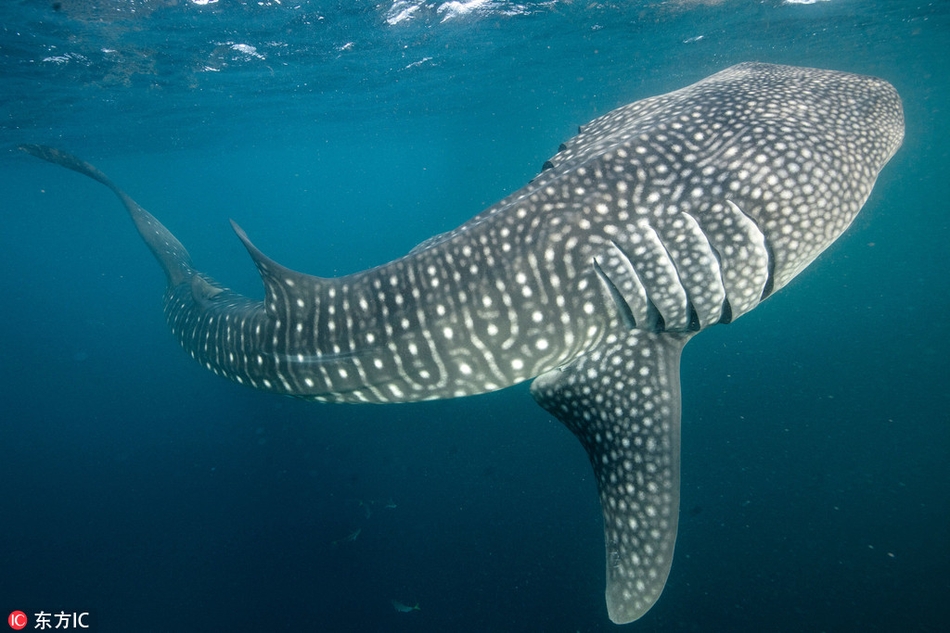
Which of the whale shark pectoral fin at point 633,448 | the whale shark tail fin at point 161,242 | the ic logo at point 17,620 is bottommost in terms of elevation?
the ic logo at point 17,620

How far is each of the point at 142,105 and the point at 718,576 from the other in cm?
2509

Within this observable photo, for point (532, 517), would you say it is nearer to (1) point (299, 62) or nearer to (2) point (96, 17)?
(2) point (96, 17)

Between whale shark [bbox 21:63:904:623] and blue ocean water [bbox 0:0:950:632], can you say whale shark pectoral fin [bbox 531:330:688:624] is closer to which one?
whale shark [bbox 21:63:904:623]

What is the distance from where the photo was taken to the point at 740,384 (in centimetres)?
1027

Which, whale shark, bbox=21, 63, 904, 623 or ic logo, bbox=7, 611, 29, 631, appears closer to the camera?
whale shark, bbox=21, 63, 904, 623

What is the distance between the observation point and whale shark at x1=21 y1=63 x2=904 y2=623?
9.02ft

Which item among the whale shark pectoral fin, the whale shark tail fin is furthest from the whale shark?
the whale shark tail fin

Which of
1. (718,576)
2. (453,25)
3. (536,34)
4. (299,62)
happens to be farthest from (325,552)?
(536,34)

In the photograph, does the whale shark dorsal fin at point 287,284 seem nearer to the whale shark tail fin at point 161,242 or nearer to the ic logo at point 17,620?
the whale shark tail fin at point 161,242

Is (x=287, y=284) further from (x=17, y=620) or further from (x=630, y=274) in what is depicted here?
(x=17, y=620)

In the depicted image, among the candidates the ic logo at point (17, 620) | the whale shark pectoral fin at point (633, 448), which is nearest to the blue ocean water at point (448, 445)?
the ic logo at point (17, 620)

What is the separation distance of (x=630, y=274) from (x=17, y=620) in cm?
A: 1221

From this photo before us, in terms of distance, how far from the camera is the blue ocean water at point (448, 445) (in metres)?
6.56

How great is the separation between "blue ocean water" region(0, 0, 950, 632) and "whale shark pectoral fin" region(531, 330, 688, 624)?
4034 millimetres
